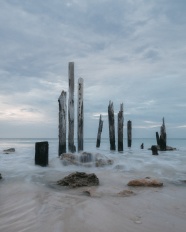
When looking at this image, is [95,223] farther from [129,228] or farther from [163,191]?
[163,191]

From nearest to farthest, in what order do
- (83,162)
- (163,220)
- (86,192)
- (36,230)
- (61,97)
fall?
(36,230) < (163,220) < (86,192) < (83,162) < (61,97)

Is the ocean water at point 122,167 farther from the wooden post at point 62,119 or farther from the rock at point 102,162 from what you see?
the wooden post at point 62,119

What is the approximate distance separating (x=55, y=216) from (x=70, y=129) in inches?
393

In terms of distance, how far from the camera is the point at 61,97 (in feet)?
41.2

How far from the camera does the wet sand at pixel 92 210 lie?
2982 mm

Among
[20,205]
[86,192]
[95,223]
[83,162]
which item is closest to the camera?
[95,223]

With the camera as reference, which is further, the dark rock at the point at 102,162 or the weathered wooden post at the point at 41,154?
the dark rock at the point at 102,162

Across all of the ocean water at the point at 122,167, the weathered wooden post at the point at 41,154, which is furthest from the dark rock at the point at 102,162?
the weathered wooden post at the point at 41,154

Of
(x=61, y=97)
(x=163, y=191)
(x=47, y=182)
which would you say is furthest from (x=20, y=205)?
(x=61, y=97)

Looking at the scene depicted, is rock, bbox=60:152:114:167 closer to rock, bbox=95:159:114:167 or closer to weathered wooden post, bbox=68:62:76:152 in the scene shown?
rock, bbox=95:159:114:167

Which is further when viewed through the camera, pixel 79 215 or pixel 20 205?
pixel 20 205

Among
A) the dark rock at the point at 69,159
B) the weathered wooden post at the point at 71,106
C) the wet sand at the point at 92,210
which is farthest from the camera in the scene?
the weathered wooden post at the point at 71,106

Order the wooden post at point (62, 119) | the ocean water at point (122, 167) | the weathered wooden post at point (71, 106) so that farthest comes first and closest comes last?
the weathered wooden post at point (71, 106)
the wooden post at point (62, 119)
the ocean water at point (122, 167)

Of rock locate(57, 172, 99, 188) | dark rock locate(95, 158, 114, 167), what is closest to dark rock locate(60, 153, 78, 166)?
dark rock locate(95, 158, 114, 167)
